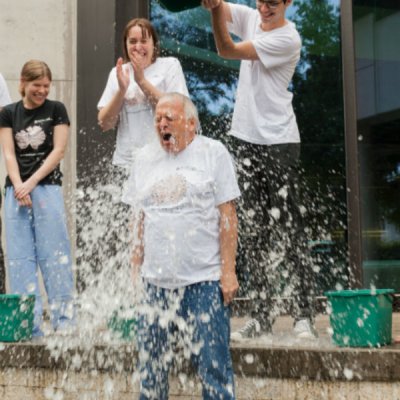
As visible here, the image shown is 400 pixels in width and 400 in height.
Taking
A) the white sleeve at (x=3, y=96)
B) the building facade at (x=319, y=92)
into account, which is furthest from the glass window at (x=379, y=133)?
the white sleeve at (x=3, y=96)

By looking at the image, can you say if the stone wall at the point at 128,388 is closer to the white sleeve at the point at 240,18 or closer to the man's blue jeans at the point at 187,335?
the man's blue jeans at the point at 187,335

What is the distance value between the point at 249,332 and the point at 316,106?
2857 mm

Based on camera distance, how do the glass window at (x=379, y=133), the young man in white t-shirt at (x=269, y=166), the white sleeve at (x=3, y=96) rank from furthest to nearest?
the glass window at (x=379, y=133) → the white sleeve at (x=3, y=96) → the young man in white t-shirt at (x=269, y=166)

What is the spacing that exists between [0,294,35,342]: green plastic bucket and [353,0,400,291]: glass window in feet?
10.4

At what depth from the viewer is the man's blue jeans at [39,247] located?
453 centimetres

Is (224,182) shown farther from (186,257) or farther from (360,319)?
(360,319)

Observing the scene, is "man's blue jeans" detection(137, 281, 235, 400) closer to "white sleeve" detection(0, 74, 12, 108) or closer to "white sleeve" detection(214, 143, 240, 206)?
"white sleeve" detection(214, 143, 240, 206)

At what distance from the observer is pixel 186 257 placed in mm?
3102

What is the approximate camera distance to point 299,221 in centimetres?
405

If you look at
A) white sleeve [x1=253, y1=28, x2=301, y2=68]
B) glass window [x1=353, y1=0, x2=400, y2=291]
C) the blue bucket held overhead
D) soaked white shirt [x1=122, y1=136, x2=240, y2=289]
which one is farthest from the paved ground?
the blue bucket held overhead

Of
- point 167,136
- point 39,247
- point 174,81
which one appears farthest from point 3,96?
point 167,136

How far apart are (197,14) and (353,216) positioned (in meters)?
2.17

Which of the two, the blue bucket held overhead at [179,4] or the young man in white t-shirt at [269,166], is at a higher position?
the blue bucket held overhead at [179,4]

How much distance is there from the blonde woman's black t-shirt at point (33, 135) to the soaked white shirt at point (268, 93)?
1.22 m
